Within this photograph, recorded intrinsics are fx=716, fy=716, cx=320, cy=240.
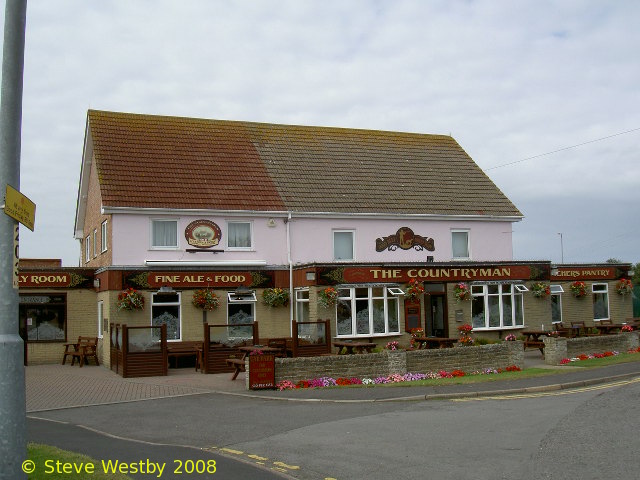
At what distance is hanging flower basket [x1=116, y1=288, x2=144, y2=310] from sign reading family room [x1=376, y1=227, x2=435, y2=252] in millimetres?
10383

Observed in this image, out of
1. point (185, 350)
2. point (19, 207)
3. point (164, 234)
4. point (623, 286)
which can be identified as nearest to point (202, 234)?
point (164, 234)

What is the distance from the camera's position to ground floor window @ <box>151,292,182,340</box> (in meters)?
25.9

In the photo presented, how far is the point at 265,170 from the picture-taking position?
1222 inches

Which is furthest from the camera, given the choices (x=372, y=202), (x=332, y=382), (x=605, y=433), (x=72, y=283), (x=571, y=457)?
(x=372, y=202)

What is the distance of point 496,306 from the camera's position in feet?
95.5

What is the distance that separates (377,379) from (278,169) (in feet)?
46.2

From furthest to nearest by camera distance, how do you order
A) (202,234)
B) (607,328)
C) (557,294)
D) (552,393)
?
(557,294)
(607,328)
(202,234)
(552,393)

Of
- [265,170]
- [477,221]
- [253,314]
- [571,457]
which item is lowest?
[571,457]

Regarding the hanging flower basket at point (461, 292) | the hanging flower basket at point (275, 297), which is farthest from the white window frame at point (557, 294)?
the hanging flower basket at point (275, 297)

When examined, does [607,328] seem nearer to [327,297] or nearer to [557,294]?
[557,294]

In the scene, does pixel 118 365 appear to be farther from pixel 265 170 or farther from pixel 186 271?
pixel 265 170

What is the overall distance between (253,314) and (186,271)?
3.16 m

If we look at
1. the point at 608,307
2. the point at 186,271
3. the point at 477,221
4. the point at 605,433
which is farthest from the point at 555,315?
the point at 605,433

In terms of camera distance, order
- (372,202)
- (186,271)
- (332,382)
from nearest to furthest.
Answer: (332,382), (186,271), (372,202)
